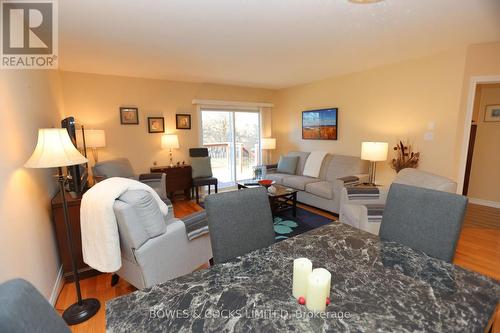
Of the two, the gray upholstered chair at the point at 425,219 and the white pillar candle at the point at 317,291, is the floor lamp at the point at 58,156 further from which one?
the gray upholstered chair at the point at 425,219

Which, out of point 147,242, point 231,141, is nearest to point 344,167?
point 231,141

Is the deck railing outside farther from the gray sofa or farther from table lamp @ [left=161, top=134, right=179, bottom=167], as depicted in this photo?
the gray sofa

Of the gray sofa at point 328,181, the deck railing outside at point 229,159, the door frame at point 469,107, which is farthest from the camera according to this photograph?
the deck railing outside at point 229,159

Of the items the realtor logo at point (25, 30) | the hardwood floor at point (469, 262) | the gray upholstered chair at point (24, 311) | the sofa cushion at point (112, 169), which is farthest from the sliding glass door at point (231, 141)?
the gray upholstered chair at point (24, 311)

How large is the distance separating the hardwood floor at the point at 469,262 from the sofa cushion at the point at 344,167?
2.55 ft

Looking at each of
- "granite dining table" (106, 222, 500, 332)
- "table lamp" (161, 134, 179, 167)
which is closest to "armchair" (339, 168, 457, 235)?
"granite dining table" (106, 222, 500, 332)

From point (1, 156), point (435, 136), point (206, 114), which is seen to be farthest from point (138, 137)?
point (435, 136)

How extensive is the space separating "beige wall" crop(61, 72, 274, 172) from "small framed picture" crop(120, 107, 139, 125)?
0.20 ft

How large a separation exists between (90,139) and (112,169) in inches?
24.9

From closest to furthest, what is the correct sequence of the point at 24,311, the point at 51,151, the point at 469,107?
the point at 24,311 → the point at 51,151 → the point at 469,107

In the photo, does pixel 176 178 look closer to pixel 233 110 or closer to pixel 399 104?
pixel 233 110

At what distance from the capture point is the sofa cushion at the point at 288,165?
16.5ft

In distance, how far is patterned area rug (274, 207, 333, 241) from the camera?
3286 millimetres

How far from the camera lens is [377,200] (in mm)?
2969
